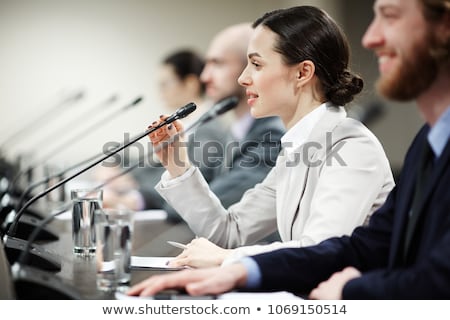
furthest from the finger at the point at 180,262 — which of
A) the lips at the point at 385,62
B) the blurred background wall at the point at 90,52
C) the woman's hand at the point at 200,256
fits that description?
the blurred background wall at the point at 90,52

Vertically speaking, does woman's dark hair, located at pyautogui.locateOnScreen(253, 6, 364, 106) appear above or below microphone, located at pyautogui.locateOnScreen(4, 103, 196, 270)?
above

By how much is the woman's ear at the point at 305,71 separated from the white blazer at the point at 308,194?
0.09m

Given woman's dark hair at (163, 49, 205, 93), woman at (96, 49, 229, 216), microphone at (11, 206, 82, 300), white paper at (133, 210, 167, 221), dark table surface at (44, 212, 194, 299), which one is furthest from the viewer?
woman's dark hair at (163, 49, 205, 93)

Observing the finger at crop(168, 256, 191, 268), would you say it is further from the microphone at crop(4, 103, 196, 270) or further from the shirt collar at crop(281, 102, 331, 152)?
the shirt collar at crop(281, 102, 331, 152)

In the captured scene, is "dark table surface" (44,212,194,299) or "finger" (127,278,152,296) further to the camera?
"dark table surface" (44,212,194,299)

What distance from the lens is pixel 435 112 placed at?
1.29m

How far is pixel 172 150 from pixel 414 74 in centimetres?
82

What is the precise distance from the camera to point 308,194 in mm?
1692

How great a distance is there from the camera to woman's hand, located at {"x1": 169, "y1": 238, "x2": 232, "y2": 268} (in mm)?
1593

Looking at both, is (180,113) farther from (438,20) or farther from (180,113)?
(438,20)

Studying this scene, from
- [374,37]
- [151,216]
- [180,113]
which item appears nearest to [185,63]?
[151,216]

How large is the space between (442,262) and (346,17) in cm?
282

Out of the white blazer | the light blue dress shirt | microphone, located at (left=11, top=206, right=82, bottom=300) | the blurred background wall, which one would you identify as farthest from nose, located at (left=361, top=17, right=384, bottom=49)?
the blurred background wall

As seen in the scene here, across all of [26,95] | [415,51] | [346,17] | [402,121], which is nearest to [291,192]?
[415,51]
